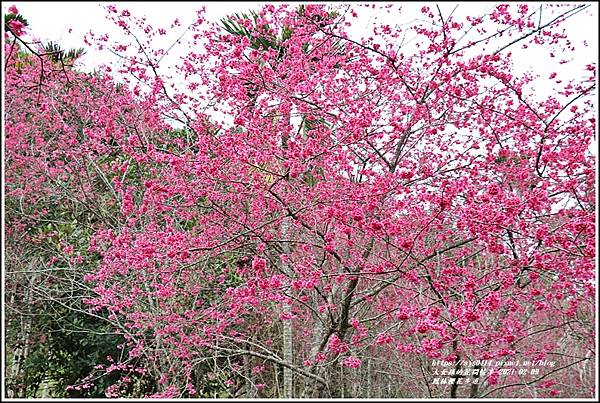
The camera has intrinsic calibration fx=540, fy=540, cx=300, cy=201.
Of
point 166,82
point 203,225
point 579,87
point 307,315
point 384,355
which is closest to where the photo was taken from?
point 579,87

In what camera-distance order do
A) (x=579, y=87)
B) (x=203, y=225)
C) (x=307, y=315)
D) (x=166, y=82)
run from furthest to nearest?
1. (x=307, y=315)
2. (x=166, y=82)
3. (x=203, y=225)
4. (x=579, y=87)

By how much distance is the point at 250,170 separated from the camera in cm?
352

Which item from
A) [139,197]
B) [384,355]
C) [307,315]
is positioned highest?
[139,197]

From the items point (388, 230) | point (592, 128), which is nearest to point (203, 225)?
point (388, 230)

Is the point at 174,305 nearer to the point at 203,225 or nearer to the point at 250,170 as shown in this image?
the point at 203,225

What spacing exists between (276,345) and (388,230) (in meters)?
2.96

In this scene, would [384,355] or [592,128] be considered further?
[384,355]

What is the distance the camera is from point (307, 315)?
4930 millimetres

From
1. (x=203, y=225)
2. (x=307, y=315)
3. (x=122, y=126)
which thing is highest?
(x=122, y=126)

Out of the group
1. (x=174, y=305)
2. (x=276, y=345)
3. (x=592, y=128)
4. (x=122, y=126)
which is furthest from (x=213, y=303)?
(x=592, y=128)

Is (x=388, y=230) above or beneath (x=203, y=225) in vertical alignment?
beneath

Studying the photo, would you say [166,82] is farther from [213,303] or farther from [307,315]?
[307,315]

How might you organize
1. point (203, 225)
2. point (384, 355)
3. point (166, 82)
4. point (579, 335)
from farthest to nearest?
point (384, 355), point (166, 82), point (203, 225), point (579, 335)

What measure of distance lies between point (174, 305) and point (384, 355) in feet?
A: 7.01
